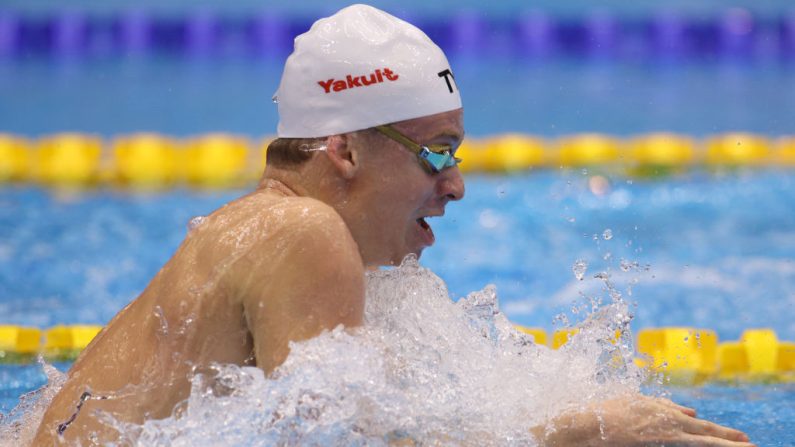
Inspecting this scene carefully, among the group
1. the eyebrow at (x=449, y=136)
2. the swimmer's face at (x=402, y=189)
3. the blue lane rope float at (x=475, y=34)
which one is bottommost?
the swimmer's face at (x=402, y=189)

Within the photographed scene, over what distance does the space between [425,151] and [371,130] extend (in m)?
0.10

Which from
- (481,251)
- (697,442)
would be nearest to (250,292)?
(697,442)

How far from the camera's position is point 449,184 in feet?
6.85

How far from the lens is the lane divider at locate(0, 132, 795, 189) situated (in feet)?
20.5

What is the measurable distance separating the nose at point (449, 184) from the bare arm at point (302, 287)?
0.33m

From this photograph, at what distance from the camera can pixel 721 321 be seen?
4.38 metres

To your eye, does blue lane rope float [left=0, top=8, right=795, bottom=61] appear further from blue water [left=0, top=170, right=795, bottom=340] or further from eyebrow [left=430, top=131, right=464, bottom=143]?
eyebrow [left=430, top=131, right=464, bottom=143]

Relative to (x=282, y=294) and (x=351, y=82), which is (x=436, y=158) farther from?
(x=282, y=294)

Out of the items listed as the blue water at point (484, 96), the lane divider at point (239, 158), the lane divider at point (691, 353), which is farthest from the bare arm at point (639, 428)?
the blue water at point (484, 96)

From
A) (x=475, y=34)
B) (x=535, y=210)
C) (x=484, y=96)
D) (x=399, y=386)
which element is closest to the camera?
(x=399, y=386)

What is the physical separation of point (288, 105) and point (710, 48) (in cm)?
828

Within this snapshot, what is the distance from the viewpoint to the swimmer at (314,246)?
1772 mm

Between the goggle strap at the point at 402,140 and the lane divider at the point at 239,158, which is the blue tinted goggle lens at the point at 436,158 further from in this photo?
the lane divider at the point at 239,158

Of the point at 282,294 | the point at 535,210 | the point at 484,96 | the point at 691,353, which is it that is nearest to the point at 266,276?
the point at 282,294
